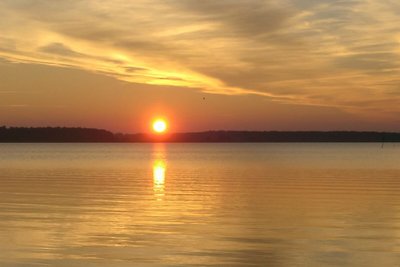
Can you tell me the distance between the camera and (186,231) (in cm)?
2370

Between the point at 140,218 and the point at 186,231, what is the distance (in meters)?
4.40

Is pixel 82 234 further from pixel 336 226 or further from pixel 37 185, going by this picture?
pixel 37 185

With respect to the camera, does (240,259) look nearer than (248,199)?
Yes

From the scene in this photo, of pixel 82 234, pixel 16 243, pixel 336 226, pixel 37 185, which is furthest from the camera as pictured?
pixel 37 185

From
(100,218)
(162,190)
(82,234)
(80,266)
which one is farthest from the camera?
(162,190)

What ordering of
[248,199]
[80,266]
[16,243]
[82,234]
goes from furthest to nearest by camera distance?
[248,199], [82,234], [16,243], [80,266]

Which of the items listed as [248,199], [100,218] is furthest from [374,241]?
[248,199]

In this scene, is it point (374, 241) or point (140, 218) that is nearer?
point (374, 241)

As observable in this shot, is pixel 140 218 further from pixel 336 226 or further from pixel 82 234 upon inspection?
pixel 336 226

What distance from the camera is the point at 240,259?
18.5 meters

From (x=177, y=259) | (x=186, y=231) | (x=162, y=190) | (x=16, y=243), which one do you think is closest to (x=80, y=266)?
(x=177, y=259)

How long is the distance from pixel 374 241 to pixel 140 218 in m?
10.3

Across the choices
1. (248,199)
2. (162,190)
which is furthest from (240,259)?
(162,190)

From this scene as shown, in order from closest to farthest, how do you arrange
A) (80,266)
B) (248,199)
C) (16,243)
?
(80,266) < (16,243) < (248,199)
